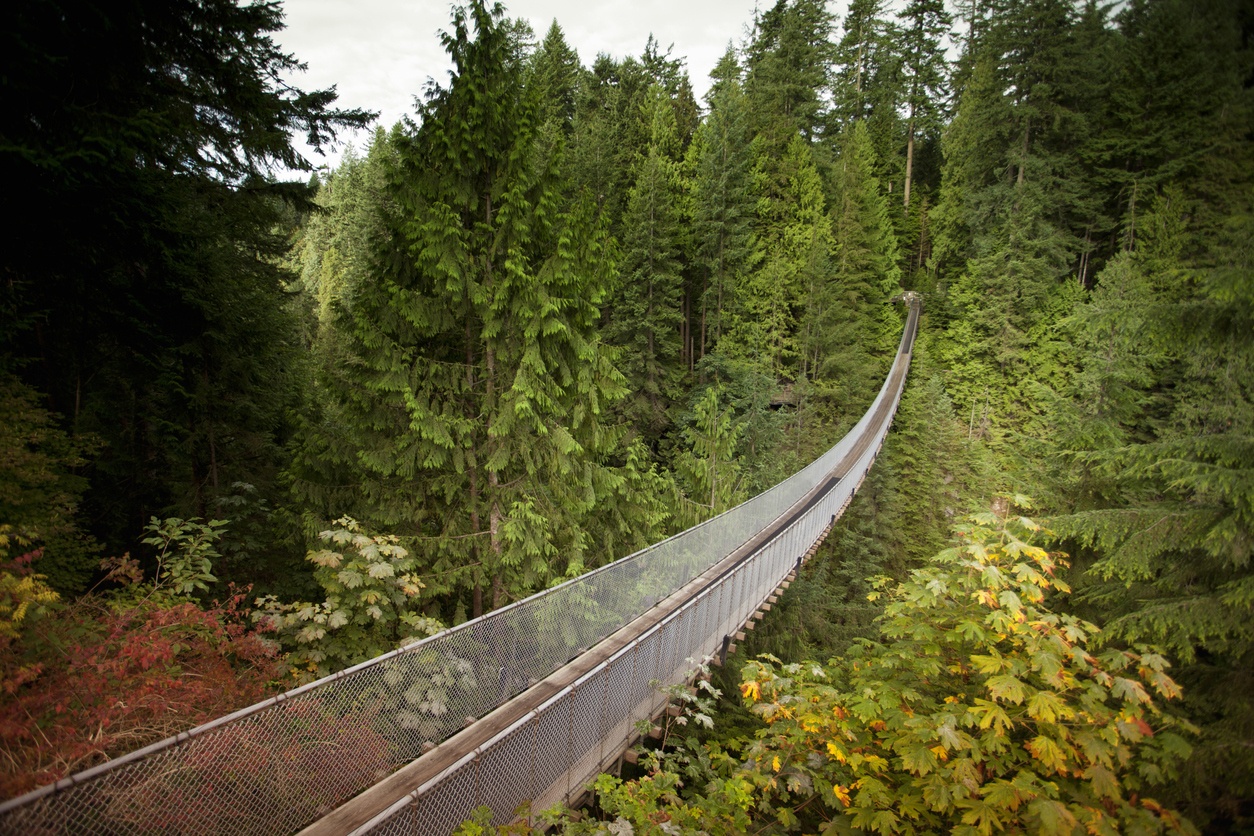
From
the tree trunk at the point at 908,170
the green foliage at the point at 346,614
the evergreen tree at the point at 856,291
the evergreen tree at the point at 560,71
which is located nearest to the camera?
the green foliage at the point at 346,614

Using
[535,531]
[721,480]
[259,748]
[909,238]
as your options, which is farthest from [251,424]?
[909,238]

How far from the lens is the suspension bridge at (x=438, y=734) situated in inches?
116

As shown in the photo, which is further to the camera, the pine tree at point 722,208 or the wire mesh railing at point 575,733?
the pine tree at point 722,208

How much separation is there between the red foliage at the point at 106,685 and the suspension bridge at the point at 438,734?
0.42 meters

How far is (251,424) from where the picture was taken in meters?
10.0

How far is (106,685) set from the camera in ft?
11.2

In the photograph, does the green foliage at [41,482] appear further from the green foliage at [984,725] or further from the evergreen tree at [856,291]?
the evergreen tree at [856,291]

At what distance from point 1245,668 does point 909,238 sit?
34.7 metres

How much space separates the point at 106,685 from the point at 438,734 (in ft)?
7.70

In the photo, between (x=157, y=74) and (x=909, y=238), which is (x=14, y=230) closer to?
(x=157, y=74)

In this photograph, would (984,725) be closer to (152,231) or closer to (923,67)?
(152,231)

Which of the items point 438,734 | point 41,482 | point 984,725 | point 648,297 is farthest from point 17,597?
point 648,297

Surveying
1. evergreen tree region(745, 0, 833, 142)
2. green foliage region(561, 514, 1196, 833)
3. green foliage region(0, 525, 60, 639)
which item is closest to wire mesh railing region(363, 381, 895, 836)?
green foliage region(561, 514, 1196, 833)

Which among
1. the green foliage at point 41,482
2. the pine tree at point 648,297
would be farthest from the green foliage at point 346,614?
the pine tree at point 648,297
